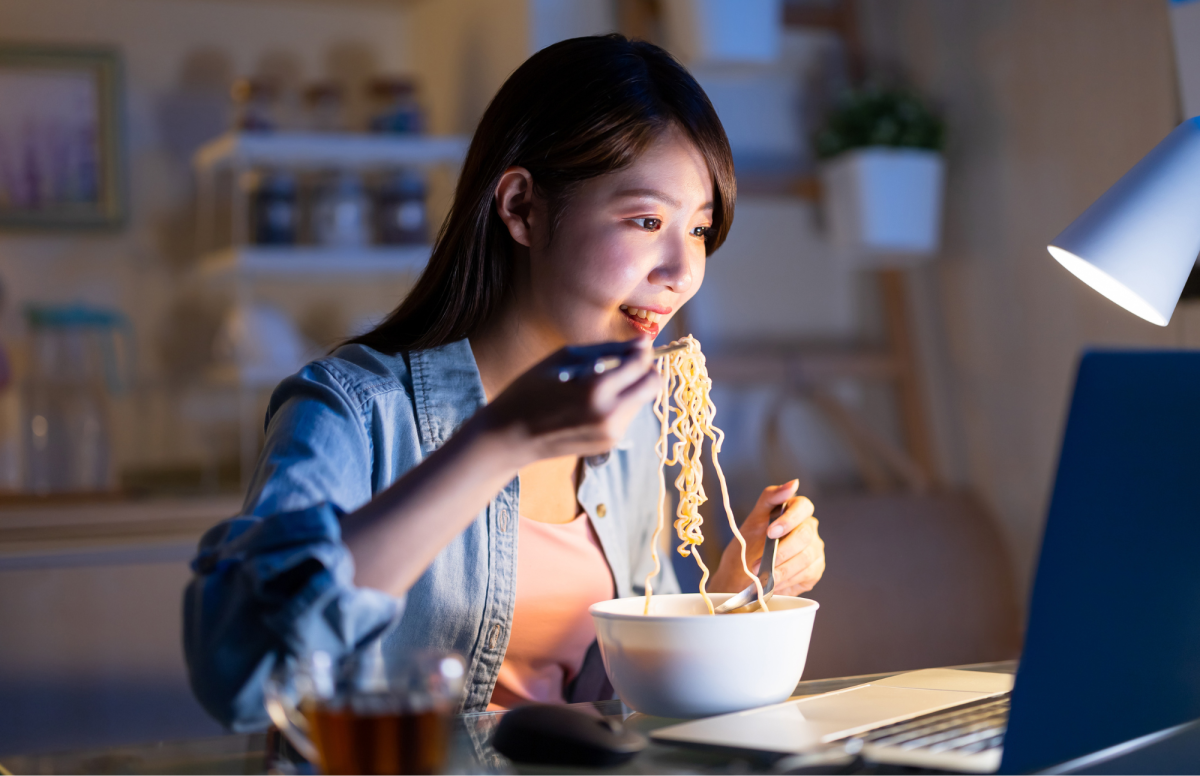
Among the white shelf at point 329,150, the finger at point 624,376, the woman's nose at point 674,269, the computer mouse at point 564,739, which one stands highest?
the white shelf at point 329,150

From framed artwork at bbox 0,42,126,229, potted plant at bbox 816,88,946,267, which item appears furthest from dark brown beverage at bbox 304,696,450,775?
framed artwork at bbox 0,42,126,229

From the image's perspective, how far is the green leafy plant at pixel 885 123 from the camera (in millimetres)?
2070

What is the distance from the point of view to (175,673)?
1.96 metres

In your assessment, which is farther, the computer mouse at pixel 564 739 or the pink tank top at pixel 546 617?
the pink tank top at pixel 546 617

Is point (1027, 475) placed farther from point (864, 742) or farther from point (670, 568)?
point (864, 742)

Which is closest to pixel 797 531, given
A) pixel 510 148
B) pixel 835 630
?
pixel 510 148

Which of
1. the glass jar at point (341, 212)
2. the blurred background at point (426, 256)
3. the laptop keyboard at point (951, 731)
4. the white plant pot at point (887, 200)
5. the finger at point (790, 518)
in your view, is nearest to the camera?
the laptop keyboard at point (951, 731)

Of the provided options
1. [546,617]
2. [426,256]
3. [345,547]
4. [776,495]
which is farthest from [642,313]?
[426,256]

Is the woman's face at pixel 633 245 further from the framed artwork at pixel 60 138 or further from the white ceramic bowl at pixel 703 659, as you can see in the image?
the framed artwork at pixel 60 138

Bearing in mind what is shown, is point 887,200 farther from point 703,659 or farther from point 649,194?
point 703,659

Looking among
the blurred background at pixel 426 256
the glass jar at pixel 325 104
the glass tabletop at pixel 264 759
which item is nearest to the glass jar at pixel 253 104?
the blurred background at pixel 426 256

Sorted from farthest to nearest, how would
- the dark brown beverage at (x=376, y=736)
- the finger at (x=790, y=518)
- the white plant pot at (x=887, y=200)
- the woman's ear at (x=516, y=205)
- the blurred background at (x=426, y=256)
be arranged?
the white plant pot at (x=887, y=200)
the blurred background at (x=426, y=256)
the woman's ear at (x=516, y=205)
the finger at (x=790, y=518)
the dark brown beverage at (x=376, y=736)

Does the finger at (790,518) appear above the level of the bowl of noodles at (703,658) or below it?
above

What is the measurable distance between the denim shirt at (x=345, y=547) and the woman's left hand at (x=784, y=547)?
0.48 feet
